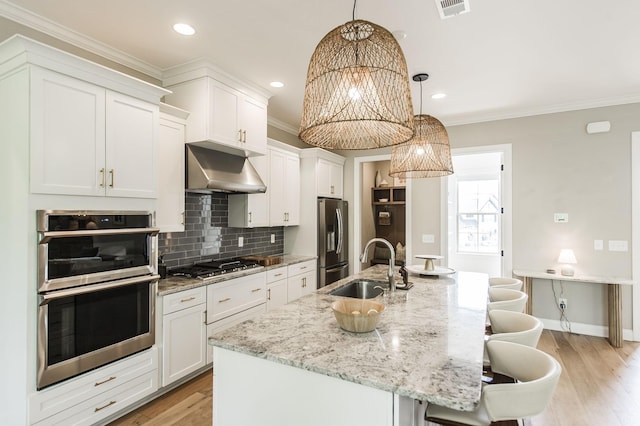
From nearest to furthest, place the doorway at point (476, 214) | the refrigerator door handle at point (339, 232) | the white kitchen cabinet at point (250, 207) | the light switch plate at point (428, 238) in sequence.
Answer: the white kitchen cabinet at point (250, 207)
the light switch plate at point (428, 238)
the refrigerator door handle at point (339, 232)
the doorway at point (476, 214)

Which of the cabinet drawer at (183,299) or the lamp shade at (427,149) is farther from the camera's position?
the lamp shade at (427,149)

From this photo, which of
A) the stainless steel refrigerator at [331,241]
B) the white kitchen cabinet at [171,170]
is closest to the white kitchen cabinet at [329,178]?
the stainless steel refrigerator at [331,241]

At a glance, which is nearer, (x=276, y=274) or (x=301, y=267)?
(x=276, y=274)

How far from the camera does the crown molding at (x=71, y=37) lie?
7.16 ft

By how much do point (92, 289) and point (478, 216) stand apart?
19.7ft

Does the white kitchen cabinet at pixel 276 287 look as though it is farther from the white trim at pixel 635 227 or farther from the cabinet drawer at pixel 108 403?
the white trim at pixel 635 227

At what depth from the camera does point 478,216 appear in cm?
617

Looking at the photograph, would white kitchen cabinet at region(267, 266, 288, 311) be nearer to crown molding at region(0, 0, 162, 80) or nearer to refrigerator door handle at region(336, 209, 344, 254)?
refrigerator door handle at region(336, 209, 344, 254)

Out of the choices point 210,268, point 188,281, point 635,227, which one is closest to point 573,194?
point 635,227

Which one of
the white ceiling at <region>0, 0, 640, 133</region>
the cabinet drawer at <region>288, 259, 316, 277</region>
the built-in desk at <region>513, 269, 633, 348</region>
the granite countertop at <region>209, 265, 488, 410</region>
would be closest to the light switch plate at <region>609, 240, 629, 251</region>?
the built-in desk at <region>513, 269, 633, 348</region>

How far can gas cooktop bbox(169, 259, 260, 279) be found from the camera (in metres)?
3.02

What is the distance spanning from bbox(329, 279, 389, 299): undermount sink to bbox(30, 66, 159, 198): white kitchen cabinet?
5.44ft

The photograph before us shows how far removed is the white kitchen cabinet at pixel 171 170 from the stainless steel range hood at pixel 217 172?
0.29ft

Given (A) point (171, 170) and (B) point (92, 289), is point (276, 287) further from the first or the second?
(B) point (92, 289)
